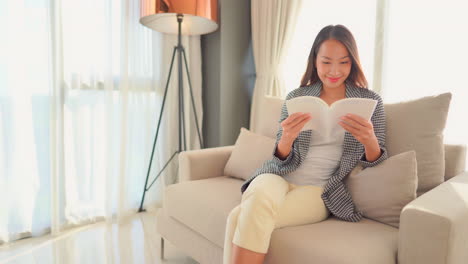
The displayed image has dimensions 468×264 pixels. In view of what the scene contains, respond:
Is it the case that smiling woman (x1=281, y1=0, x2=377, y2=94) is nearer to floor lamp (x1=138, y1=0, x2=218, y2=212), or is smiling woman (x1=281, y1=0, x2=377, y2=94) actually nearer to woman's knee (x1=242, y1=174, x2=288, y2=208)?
floor lamp (x1=138, y1=0, x2=218, y2=212)

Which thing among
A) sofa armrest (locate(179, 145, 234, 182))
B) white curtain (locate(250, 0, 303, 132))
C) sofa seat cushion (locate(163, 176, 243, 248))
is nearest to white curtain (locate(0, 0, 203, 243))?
white curtain (locate(250, 0, 303, 132))

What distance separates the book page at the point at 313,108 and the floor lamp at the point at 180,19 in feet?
3.95

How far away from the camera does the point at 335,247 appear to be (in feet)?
3.19

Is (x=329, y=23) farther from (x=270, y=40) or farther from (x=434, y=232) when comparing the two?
(x=434, y=232)

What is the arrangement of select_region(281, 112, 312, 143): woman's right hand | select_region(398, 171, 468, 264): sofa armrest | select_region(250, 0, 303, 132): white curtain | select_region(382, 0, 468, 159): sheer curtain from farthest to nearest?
select_region(250, 0, 303, 132): white curtain → select_region(382, 0, 468, 159): sheer curtain → select_region(281, 112, 312, 143): woman's right hand → select_region(398, 171, 468, 264): sofa armrest

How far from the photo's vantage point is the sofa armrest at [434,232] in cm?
83

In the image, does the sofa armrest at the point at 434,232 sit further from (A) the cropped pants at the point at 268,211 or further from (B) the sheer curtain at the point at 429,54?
(B) the sheer curtain at the point at 429,54

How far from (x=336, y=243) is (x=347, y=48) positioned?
794 millimetres

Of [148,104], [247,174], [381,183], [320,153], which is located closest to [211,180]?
[247,174]

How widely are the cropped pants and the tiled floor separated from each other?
83 centimetres

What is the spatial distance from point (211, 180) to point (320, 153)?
0.66 meters

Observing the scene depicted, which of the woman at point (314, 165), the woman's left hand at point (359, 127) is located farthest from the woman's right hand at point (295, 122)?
the woman's left hand at point (359, 127)

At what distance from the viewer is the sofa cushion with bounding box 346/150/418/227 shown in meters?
1.15

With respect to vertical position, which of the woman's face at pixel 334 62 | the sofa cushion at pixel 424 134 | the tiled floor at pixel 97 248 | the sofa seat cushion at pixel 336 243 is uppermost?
the woman's face at pixel 334 62
